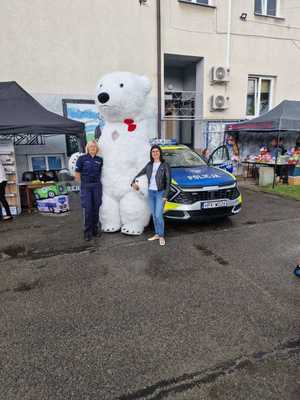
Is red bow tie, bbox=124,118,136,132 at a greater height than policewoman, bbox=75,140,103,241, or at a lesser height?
greater

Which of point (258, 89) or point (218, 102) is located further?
point (258, 89)

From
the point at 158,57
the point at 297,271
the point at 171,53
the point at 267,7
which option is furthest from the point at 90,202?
the point at 267,7

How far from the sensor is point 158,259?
4.32 m

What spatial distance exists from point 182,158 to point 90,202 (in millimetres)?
2537

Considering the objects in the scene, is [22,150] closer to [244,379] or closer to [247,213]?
[247,213]

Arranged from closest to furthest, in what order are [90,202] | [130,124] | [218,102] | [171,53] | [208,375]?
[208,375] < [90,202] < [130,124] < [171,53] < [218,102]

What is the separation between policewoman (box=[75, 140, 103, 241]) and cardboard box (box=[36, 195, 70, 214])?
2.33 meters

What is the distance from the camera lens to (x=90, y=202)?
4.93m

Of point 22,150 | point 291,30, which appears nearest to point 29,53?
point 22,150

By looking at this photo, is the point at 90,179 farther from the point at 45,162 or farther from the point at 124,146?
the point at 45,162

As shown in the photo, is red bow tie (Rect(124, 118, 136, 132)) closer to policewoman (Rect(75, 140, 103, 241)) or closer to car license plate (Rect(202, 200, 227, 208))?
policewoman (Rect(75, 140, 103, 241))

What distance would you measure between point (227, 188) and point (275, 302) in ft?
8.55

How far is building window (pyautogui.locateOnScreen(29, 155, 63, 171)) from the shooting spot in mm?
9234

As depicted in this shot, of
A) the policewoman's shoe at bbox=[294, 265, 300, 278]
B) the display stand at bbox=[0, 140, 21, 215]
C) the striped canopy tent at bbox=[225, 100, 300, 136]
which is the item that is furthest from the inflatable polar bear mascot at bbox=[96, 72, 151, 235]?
the striped canopy tent at bbox=[225, 100, 300, 136]
